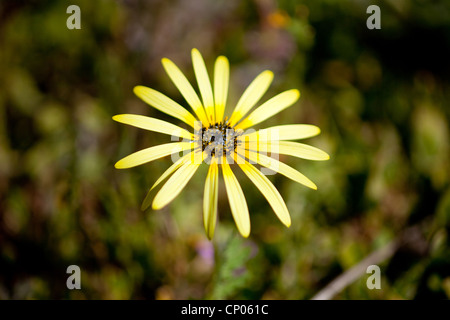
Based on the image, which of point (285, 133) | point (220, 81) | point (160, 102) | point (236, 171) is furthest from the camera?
point (236, 171)

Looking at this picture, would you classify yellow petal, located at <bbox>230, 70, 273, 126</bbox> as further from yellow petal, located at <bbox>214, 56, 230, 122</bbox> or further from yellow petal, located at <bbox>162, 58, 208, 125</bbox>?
yellow petal, located at <bbox>162, 58, 208, 125</bbox>

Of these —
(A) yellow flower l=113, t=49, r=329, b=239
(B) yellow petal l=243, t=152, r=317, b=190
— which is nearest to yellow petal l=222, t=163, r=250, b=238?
(A) yellow flower l=113, t=49, r=329, b=239

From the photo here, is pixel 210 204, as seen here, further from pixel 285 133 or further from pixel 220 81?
pixel 220 81

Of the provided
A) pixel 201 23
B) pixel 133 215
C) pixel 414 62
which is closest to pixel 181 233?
pixel 133 215

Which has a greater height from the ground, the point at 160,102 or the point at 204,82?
the point at 204,82

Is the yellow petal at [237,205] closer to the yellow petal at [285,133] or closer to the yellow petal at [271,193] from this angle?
the yellow petal at [271,193]

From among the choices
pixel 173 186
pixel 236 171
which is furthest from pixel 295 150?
pixel 236 171
